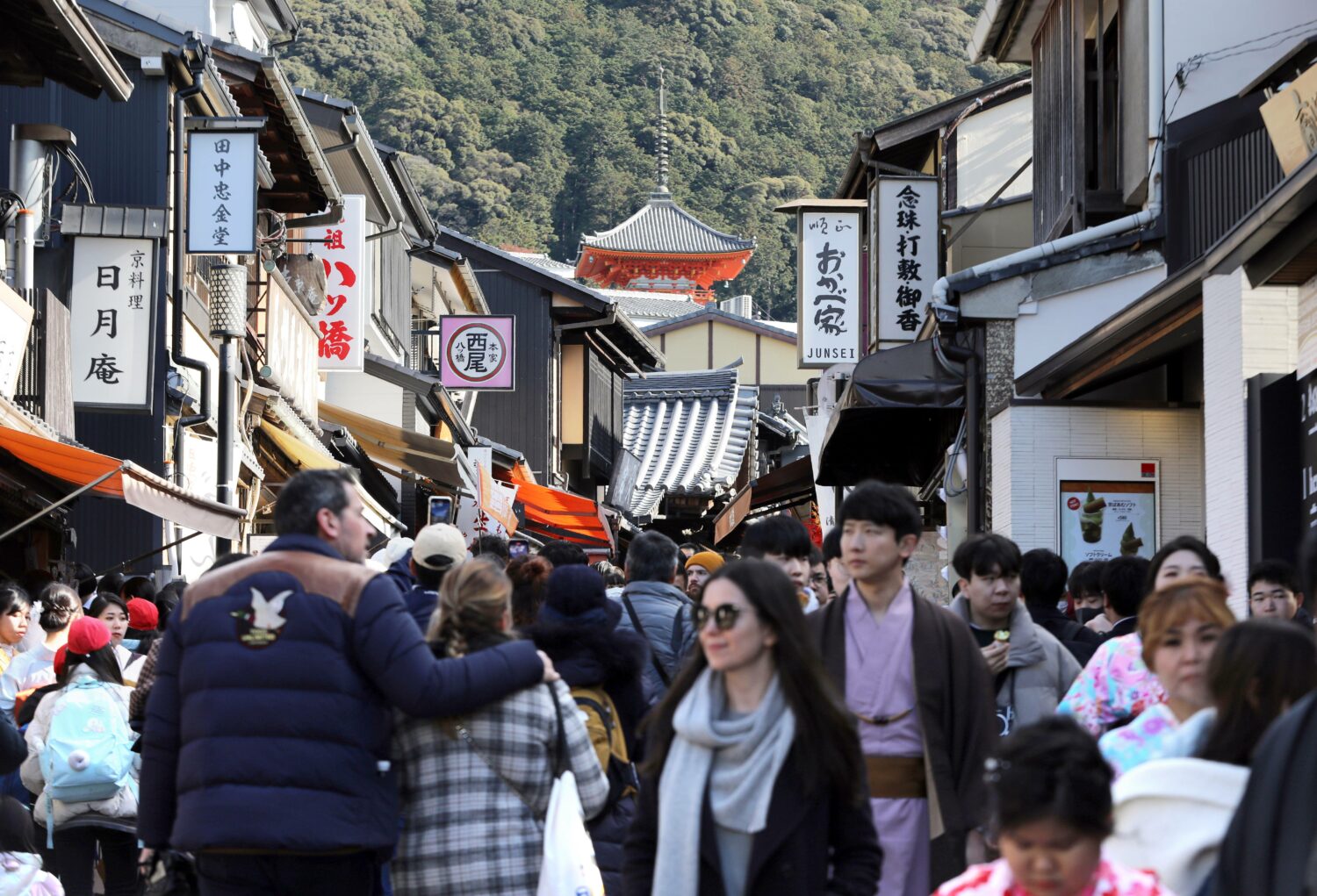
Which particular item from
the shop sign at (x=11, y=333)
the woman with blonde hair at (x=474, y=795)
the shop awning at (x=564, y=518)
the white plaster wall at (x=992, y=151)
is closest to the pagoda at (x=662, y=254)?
the shop awning at (x=564, y=518)

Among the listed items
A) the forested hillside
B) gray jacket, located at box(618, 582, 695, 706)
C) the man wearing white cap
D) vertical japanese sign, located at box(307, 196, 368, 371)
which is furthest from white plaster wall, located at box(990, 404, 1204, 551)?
the forested hillside

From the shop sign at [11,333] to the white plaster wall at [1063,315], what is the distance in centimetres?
747

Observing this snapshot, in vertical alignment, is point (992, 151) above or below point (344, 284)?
above

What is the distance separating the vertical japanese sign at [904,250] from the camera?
66.5ft

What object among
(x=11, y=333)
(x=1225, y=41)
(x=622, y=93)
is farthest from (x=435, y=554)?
(x=622, y=93)

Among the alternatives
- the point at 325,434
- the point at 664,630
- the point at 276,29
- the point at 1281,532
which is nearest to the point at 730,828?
the point at 664,630

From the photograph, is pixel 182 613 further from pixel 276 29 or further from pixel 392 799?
pixel 276 29

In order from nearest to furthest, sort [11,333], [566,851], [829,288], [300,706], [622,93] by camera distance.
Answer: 1. [300,706]
2. [566,851]
3. [11,333]
4. [829,288]
5. [622,93]

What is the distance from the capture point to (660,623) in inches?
295

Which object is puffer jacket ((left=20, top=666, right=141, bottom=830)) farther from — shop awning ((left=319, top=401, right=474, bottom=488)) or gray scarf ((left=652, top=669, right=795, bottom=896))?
shop awning ((left=319, top=401, right=474, bottom=488))

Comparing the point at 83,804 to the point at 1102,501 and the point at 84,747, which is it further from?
the point at 1102,501

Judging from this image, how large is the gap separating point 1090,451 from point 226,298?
9.99m

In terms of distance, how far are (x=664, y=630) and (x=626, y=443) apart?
39.9m

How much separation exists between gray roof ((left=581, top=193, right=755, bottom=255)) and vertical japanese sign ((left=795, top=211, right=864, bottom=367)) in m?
43.3
